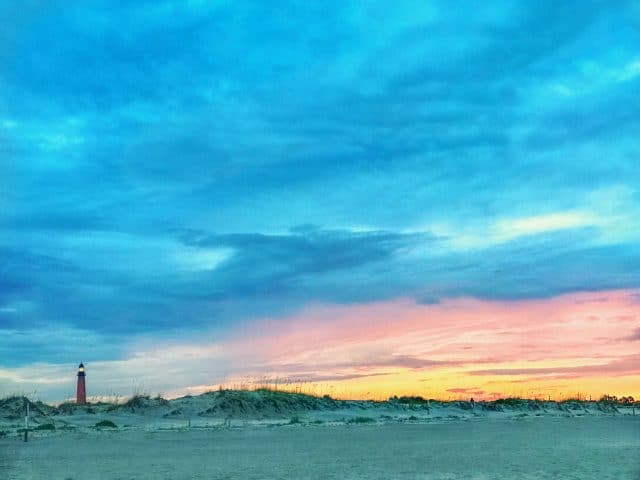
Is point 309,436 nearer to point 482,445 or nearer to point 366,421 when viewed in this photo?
point 482,445

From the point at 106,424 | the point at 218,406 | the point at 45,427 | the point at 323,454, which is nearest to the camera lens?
the point at 323,454

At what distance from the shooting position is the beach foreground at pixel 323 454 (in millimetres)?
22375

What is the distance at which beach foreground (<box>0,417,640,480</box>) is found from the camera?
2238cm

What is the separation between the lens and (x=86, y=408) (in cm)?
4925

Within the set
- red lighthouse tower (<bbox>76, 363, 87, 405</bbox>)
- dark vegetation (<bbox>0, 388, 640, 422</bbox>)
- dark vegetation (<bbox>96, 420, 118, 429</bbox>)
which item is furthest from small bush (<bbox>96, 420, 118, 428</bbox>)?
red lighthouse tower (<bbox>76, 363, 87, 405</bbox>)

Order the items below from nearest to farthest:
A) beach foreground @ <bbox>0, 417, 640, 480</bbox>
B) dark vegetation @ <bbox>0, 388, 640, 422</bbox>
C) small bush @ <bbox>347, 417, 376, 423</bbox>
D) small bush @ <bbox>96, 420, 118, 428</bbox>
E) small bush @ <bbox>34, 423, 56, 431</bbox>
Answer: beach foreground @ <bbox>0, 417, 640, 480</bbox> → small bush @ <bbox>34, 423, 56, 431</bbox> → small bush @ <bbox>96, 420, 118, 428</bbox> → dark vegetation @ <bbox>0, 388, 640, 422</bbox> → small bush @ <bbox>347, 417, 376, 423</bbox>

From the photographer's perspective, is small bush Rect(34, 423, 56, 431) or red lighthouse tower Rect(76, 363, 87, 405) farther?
red lighthouse tower Rect(76, 363, 87, 405)

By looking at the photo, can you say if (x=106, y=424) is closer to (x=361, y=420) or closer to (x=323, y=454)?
(x=361, y=420)

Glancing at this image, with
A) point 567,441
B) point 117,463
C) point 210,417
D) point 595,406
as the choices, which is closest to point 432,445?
point 567,441

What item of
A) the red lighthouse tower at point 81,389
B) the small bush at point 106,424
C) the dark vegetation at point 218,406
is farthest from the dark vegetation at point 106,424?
the red lighthouse tower at point 81,389

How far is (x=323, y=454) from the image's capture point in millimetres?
28438

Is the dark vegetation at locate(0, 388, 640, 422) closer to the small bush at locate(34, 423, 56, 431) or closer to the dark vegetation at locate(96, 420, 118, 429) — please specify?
the small bush at locate(34, 423, 56, 431)

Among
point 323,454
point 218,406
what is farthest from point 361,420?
point 323,454

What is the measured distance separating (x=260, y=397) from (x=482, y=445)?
22.8 metres
